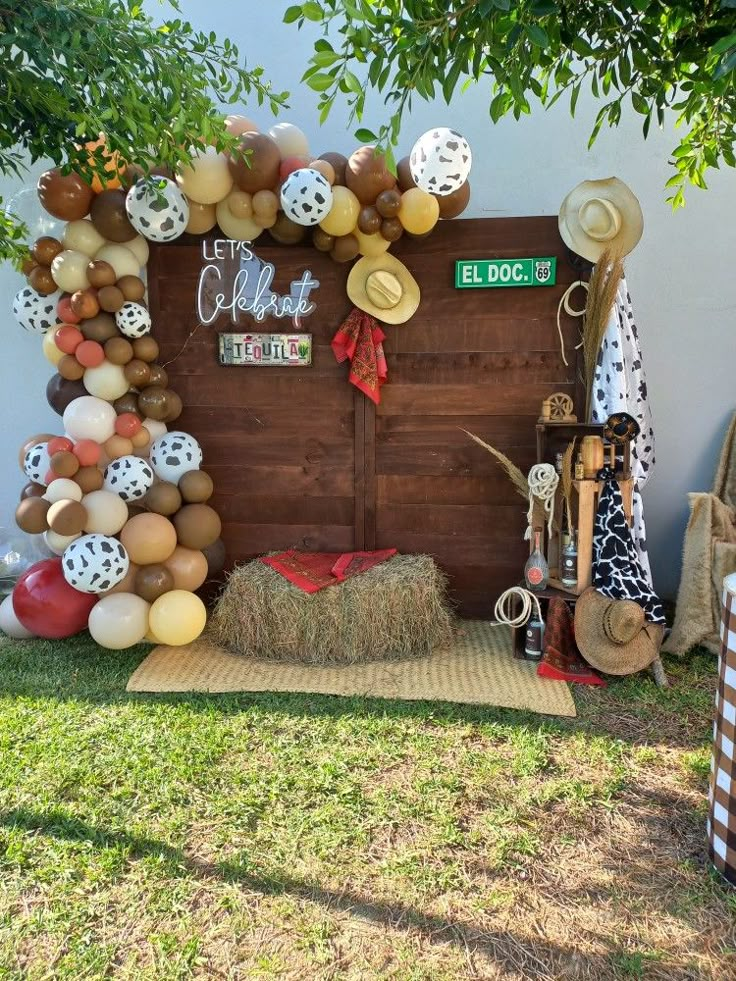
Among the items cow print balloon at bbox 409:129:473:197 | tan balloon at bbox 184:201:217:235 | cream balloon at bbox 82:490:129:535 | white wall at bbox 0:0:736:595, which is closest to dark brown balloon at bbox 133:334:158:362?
tan balloon at bbox 184:201:217:235

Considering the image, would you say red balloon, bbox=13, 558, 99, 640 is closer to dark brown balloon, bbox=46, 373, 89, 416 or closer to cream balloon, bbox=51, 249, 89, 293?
dark brown balloon, bbox=46, 373, 89, 416

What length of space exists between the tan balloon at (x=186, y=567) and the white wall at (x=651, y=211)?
2.46 metres

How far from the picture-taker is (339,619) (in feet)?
11.5

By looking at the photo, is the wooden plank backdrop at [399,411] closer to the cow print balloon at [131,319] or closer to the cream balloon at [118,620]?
the cow print balloon at [131,319]

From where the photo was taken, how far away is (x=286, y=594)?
138 inches

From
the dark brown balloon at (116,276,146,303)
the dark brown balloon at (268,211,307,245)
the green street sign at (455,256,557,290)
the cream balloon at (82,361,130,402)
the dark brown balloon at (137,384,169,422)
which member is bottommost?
the dark brown balloon at (137,384,169,422)

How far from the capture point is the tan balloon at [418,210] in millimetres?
3432

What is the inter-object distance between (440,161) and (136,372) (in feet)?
5.75

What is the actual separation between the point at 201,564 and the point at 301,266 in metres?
1.63

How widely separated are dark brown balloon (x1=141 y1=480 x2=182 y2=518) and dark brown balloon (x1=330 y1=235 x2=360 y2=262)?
143 centimetres

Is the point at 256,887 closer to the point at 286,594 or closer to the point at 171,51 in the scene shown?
the point at 286,594

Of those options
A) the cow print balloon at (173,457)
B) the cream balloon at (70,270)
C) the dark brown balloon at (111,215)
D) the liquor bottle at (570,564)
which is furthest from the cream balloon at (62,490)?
the liquor bottle at (570,564)

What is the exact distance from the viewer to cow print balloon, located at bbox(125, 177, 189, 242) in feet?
11.1

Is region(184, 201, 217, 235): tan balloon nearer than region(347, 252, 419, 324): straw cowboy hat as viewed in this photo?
Yes
